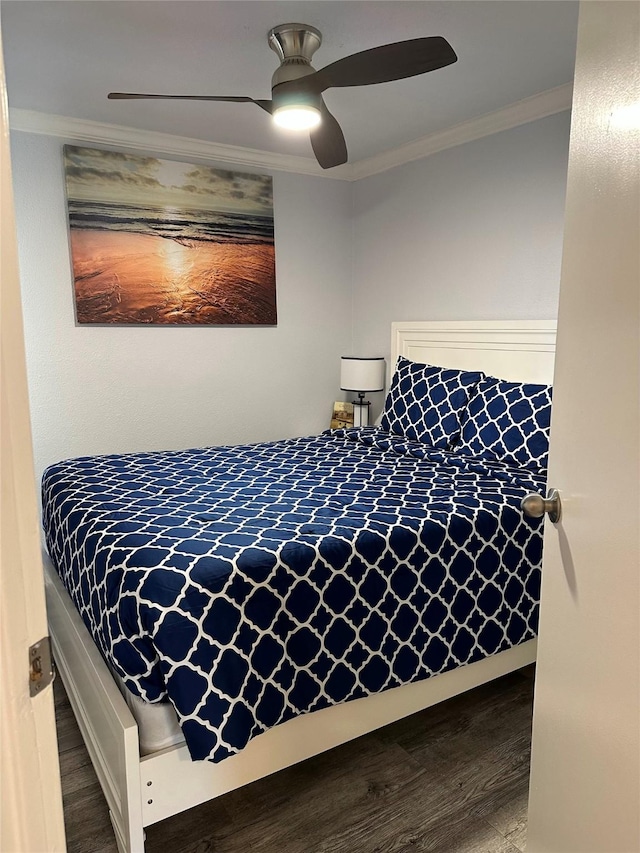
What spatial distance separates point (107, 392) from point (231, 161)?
1.58 meters

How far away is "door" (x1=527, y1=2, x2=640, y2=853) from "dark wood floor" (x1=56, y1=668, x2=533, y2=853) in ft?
2.35

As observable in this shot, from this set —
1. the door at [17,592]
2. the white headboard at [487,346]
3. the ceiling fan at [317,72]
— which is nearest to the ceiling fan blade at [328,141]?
the ceiling fan at [317,72]

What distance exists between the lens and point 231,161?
3730 mm

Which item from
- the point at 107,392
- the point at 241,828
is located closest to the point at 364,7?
the point at 107,392

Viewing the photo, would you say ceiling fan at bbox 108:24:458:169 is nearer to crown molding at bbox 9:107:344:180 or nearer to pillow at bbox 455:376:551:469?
crown molding at bbox 9:107:344:180

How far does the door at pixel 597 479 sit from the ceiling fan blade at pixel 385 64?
41.8 inches

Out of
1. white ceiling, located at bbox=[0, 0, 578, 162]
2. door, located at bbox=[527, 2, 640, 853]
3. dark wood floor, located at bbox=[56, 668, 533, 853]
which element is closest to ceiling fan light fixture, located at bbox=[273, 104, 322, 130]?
white ceiling, located at bbox=[0, 0, 578, 162]

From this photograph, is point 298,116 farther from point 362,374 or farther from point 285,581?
point 362,374

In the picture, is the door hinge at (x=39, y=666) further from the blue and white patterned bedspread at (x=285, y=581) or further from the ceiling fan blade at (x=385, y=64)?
the ceiling fan blade at (x=385, y=64)

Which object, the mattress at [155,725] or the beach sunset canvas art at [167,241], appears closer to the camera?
the mattress at [155,725]

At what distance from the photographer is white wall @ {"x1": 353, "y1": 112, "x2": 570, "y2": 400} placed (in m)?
3.10

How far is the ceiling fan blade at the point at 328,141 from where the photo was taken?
97.9 inches

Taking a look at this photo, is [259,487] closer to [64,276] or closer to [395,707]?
[395,707]

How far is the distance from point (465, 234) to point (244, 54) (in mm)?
1603
